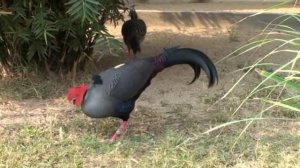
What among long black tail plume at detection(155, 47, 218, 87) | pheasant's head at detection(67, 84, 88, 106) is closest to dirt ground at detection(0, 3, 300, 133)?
long black tail plume at detection(155, 47, 218, 87)

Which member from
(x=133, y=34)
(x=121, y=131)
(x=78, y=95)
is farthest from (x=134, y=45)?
(x=78, y=95)

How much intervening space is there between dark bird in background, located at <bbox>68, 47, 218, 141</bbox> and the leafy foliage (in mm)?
568

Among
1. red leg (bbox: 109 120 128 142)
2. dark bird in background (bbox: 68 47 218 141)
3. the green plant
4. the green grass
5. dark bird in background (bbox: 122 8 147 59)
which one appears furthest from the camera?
dark bird in background (bbox: 122 8 147 59)

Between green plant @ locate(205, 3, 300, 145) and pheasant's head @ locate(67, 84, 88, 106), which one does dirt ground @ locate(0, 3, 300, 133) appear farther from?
pheasant's head @ locate(67, 84, 88, 106)

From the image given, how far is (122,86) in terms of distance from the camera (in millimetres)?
3648

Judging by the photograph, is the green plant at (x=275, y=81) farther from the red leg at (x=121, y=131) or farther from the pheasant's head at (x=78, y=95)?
the pheasant's head at (x=78, y=95)

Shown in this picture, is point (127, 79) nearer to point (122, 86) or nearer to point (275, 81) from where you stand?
point (122, 86)

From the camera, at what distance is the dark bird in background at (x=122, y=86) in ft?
11.7

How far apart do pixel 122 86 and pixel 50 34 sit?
106cm

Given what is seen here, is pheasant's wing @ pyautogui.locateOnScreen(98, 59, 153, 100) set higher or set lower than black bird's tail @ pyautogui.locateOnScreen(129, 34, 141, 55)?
higher

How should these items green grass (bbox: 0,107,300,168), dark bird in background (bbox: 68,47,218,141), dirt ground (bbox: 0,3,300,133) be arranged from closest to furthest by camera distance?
green grass (bbox: 0,107,300,168) < dark bird in background (bbox: 68,47,218,141) < dirt ground (bbox: 0,3,300,133)

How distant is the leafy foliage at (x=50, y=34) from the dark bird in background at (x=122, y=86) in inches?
22.4

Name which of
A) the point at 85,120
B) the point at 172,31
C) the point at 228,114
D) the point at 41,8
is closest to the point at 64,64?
the point at 41,8

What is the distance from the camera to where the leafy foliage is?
4.41 metres
